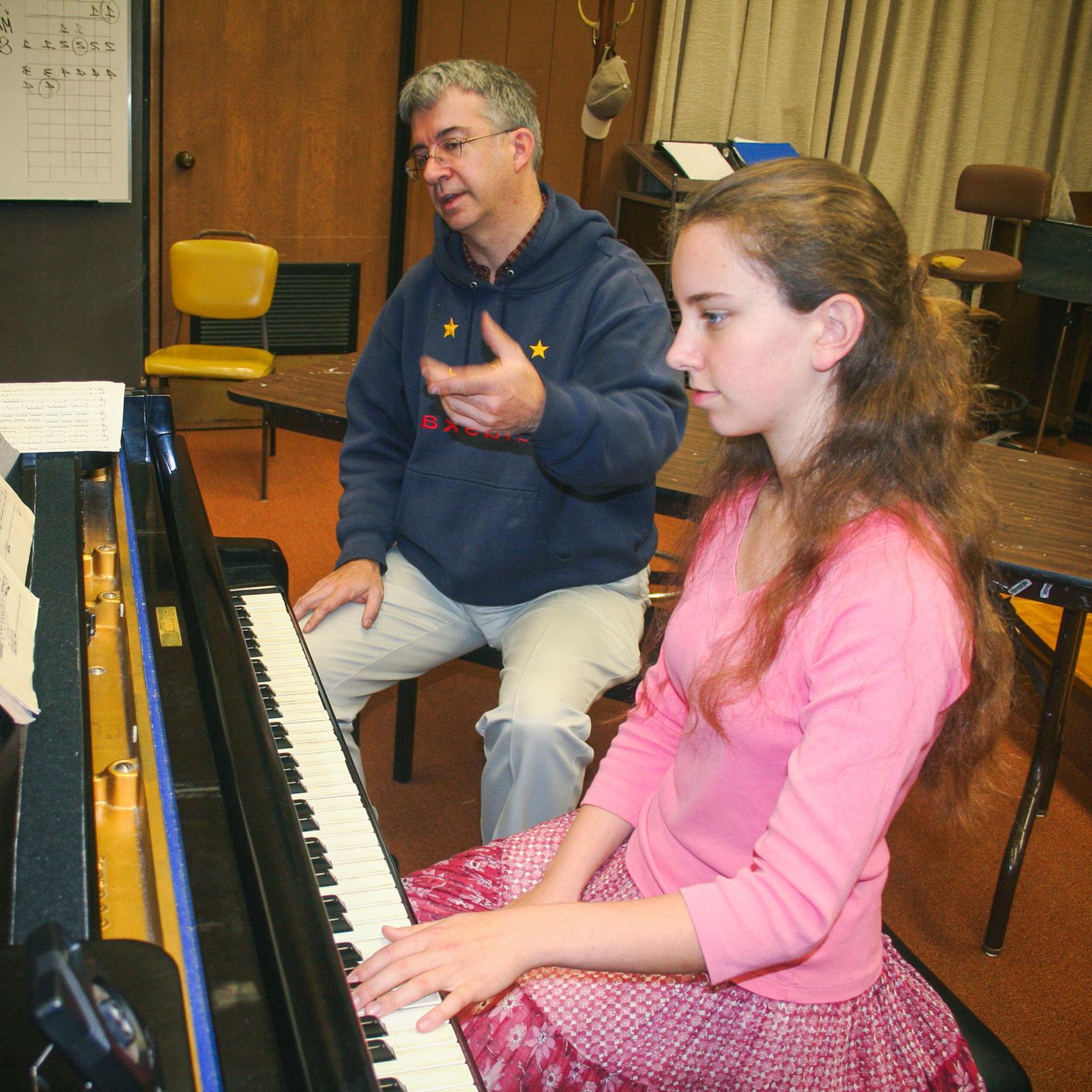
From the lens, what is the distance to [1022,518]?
216cm

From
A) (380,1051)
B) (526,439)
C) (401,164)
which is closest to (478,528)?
(526,439)

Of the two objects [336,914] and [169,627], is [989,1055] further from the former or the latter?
[169,627]

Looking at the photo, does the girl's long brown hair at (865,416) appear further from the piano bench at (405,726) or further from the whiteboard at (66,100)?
the whiteboard at (66,100)

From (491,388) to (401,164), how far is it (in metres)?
4.35

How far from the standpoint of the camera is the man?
2.03 metres

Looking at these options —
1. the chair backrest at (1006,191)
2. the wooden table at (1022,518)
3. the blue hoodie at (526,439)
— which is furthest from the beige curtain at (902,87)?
the blue hoodie at (526,439)

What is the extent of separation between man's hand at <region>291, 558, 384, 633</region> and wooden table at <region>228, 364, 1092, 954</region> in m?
0.52

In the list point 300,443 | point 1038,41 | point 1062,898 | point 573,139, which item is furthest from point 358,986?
point 1038,41

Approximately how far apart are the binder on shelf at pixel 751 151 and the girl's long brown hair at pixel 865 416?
14.3 feet

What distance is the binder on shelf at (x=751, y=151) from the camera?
533 centimetres

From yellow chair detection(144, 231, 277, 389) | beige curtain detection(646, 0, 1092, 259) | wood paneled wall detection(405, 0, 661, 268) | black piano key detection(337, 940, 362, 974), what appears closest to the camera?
black piano key detection(337, 940, 362, 974)

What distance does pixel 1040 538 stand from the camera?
6.70ft

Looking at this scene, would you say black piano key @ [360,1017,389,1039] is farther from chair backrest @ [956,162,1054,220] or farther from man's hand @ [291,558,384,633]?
chair backrest @ [956,162,1054,220]

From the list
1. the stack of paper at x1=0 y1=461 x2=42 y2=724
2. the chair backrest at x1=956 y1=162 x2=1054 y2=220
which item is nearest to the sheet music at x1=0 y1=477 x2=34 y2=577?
the stack of paper at x1=0 y1=461 x2=42 y2=724
